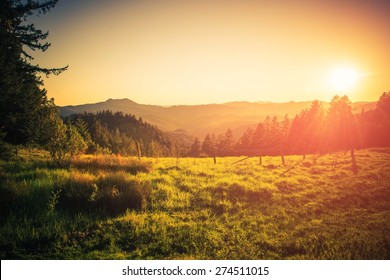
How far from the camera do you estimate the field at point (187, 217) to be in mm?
6246

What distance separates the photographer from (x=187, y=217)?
27.3ft

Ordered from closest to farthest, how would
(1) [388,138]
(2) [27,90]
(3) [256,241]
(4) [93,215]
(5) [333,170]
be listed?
(3) [256,241], (4) [93,215], (1) [388,138], (2) [27,90], (5) [333,170]

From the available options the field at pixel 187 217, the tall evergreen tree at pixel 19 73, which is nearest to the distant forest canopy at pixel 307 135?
the field at pixel 187 217

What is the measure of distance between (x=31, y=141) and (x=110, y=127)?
16411 cm

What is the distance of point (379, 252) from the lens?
628 cm

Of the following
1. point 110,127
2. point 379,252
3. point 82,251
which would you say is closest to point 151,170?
point 82,251

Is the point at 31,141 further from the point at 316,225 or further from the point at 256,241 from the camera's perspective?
the point at 316,225

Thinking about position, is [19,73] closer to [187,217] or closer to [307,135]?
[187,217]

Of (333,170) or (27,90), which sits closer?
(27,90)

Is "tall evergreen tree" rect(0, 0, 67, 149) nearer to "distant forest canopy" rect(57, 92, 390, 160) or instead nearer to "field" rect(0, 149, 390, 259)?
"field" rect(0, 149, 390, 259)

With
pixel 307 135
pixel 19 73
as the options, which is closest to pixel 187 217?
pixel 19 73

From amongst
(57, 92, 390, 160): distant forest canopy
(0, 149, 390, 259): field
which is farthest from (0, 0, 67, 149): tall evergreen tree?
(57, 92, 390, 160): distant forest canopy

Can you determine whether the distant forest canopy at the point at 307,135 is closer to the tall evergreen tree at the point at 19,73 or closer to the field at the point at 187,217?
the field at the point at 187,217

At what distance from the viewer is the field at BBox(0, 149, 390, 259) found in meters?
6.25
